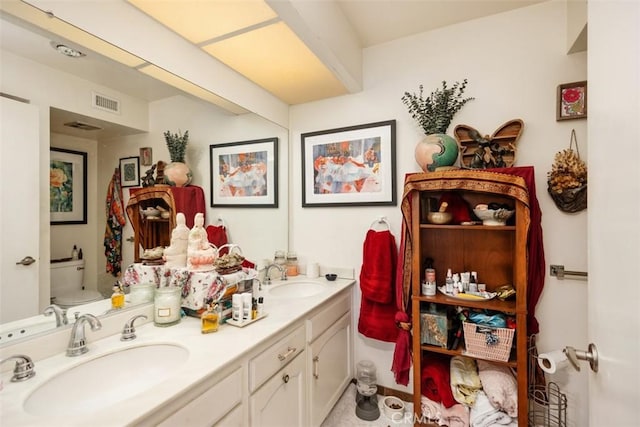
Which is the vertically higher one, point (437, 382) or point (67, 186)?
point (67, 186)

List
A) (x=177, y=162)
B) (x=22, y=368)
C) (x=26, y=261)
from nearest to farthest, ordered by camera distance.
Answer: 1. (x=22, y=368)
2. (x=26, y=261)
3. (x=177, y=162)

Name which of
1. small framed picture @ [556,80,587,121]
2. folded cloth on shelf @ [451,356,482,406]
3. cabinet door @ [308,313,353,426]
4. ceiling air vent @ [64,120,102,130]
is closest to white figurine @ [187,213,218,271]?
ceiling air vent @ [64,120,102,130]

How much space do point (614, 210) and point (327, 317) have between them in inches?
57.0

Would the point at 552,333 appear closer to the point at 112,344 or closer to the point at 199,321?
the point at 199,321

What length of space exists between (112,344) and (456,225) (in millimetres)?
1726

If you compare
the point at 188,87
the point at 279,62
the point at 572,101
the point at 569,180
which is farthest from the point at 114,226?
the point at 572,101

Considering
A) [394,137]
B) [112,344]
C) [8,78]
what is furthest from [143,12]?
[394,137]

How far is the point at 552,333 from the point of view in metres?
1.62

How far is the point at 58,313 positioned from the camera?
1.05 m

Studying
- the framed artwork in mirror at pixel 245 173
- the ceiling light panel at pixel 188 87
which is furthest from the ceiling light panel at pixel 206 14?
the framed artwork in mirror at pixel 245 173

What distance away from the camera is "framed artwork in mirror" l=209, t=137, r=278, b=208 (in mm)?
1828

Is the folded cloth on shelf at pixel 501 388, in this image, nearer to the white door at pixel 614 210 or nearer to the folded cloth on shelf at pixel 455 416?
the folded cloth on shelf at pixel 455 416

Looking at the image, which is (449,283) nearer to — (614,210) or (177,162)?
(614,210)

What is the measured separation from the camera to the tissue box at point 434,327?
64.2 inches
